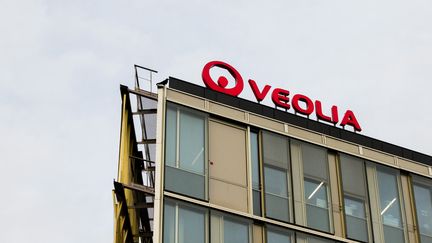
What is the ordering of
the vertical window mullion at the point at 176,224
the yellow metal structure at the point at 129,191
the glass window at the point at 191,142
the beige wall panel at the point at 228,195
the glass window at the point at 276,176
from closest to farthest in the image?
1. the vertical window mullion at the point at 176,224
2. the beige wall panel at the point at 228,195
3. the glass window at the point at 191,142
4. the glass window at the point at 276,176
5. the yellow metal structure at the point at 129,191

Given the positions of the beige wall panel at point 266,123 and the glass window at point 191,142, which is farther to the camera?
the beige wall panel at point 266,123

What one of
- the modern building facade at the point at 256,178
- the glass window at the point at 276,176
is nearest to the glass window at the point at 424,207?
the modern building facade at the point at 256,178

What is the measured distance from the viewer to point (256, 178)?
40812 millimetres

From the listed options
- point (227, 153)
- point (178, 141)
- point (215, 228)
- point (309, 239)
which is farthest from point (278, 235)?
point (178, 141)

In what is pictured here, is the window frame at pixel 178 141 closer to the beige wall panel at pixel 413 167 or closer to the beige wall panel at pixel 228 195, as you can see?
the beige wall panel at pixel 228 195

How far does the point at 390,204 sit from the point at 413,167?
282 centimetres

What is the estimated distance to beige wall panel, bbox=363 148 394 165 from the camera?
44656 mm

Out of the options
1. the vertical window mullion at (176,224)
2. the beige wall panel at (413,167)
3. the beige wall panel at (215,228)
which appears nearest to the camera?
the vertical window mullion at (176,224)

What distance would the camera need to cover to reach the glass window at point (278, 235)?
39688mm

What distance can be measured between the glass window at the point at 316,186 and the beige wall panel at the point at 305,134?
323 millimetres

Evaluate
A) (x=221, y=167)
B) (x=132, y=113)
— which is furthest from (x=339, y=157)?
(x=132, y=113)

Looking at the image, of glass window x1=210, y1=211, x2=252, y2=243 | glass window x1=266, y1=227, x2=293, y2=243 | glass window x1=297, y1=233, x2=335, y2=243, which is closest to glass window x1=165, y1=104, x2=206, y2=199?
glass window x1=210, y1=211, x2=252, y2=243

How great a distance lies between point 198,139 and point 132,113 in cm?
549

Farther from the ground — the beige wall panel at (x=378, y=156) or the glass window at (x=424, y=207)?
the beige wall panel at (x=378, y=156)
